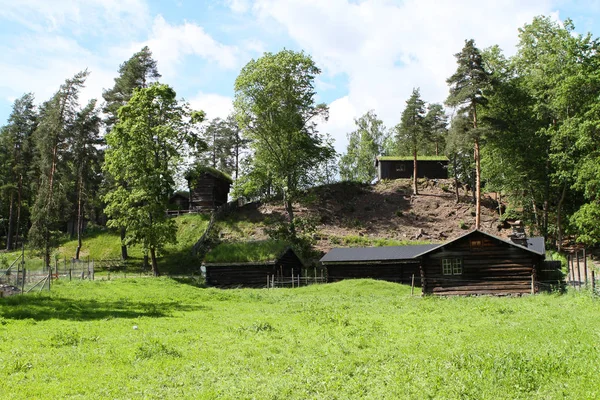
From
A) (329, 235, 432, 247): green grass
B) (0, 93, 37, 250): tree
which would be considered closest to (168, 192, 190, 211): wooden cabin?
(0, 93, 37, 250): tree

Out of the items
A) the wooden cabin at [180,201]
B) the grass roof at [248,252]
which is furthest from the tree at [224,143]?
the grass roof at [248,252]

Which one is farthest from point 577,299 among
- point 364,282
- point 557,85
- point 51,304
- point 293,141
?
point 293,141

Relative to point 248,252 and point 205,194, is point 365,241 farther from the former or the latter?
point 205,194

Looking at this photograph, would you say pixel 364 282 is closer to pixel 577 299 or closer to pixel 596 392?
pixel 577 299

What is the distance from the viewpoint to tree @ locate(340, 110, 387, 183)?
89.4 meters

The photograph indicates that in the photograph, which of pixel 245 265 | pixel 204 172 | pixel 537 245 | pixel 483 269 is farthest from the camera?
pixel 204 172

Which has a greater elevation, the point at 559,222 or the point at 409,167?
the point at 409,167

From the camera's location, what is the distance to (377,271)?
133ft

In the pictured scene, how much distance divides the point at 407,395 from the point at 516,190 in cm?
4838

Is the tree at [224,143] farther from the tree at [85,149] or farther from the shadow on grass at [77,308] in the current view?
the shadow on grass at [77,308]

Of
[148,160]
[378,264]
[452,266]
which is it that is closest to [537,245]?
[452,266]

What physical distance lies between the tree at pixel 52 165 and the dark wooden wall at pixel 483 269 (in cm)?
3474

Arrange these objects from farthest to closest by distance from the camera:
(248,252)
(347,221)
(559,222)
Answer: (347,221)
(559,222)
(248,252)

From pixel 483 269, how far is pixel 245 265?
19.9 m
